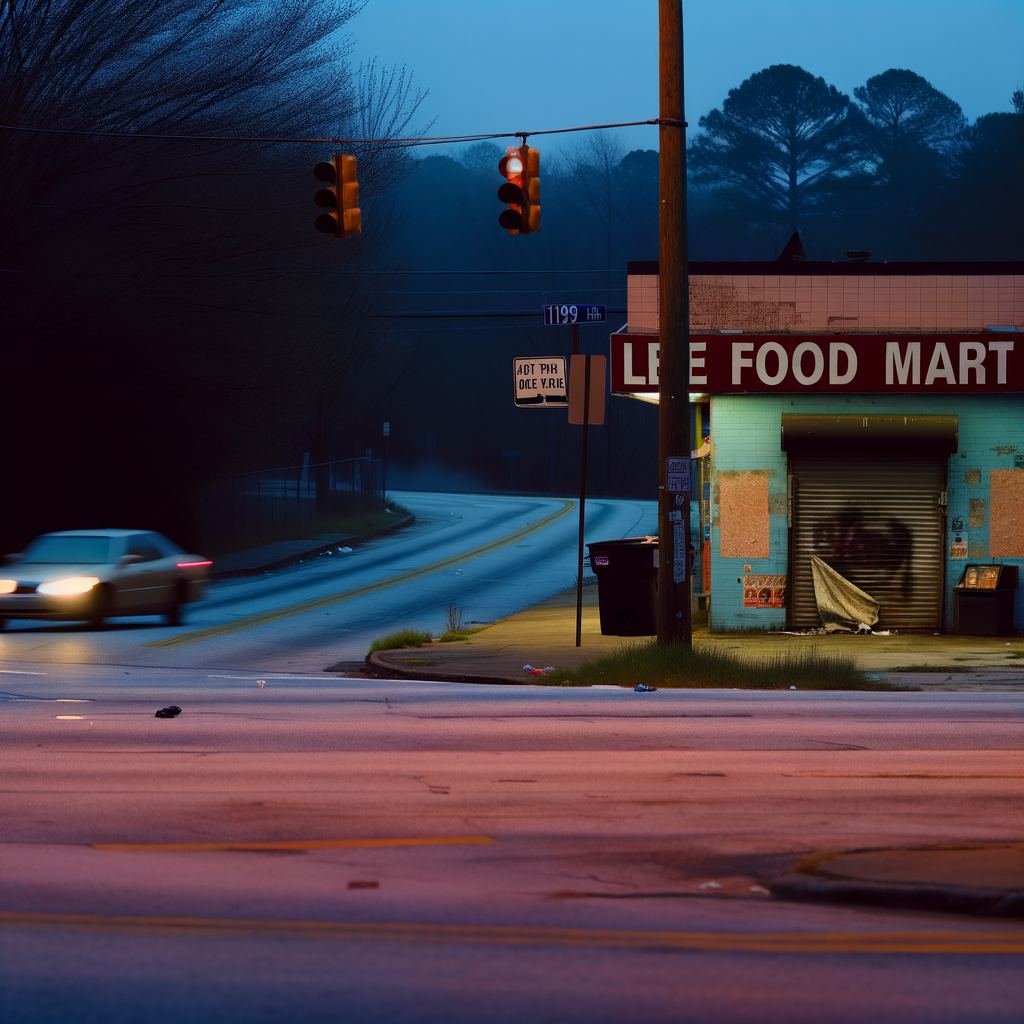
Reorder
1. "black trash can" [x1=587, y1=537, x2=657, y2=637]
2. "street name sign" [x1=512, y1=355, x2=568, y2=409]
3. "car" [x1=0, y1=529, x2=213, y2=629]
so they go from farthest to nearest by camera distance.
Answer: "car" [x1=0, y1=529, x2=213, y2=629] < "black trash can" [x1=587, y1=537, x2=657, y2=637] < "street name sign" [x1=512, y1=355, x2=568, y2=409]

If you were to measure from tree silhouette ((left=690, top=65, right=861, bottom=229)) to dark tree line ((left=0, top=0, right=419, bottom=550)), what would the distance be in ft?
173

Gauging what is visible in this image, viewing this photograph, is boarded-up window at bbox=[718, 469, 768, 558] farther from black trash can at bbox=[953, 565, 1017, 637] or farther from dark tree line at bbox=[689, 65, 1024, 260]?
dark tree line at bbox=[689, 65, 1024, 260]

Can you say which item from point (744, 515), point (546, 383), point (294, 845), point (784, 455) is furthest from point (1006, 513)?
point (294, 845)

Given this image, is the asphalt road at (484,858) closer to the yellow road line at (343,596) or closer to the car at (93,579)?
the car at (93,579)

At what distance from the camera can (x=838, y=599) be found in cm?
2183

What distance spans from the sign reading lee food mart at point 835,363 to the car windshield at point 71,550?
810cm

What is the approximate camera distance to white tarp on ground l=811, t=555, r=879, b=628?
2178cm

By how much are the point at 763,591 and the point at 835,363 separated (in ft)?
11.6

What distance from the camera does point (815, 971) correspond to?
18.4 ft

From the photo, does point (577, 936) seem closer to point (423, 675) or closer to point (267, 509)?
point (423, 675)

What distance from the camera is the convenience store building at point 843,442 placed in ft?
70.8

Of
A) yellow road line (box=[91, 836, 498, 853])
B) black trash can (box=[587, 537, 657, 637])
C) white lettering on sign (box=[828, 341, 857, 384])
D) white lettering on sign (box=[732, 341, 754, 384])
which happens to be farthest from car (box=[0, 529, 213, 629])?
yellow road line (box=[91, 836, 498, 853])

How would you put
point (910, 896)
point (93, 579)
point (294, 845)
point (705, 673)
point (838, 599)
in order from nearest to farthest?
1. point (910, 896)
2. point (294, 845)
3. point (705, 673)
4. point (93, 579)
5. point (838, 599)

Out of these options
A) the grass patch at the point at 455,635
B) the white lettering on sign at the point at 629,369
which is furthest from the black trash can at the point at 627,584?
the white lettering on sign at the point at 629,369
